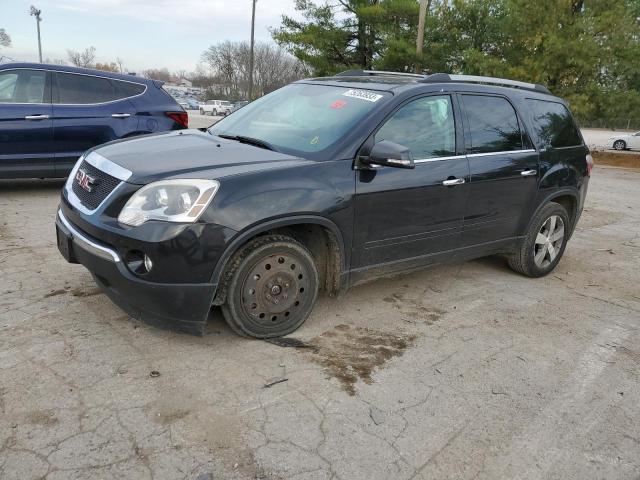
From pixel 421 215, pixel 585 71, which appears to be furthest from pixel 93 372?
pixel 585 71

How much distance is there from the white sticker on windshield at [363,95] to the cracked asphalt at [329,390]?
5.16 feet

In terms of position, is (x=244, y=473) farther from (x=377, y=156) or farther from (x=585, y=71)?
(x=585, y=71)

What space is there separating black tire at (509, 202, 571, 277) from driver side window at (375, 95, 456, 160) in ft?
4.81

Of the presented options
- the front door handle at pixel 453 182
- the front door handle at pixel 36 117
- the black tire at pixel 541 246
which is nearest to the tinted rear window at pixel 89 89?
the front door handle at pixel 36 117

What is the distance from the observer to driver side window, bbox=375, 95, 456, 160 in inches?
149

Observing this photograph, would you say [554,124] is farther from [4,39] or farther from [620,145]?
[4,39]

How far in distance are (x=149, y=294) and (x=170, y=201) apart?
1.75 ft

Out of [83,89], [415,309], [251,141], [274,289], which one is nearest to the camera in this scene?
[274,289]

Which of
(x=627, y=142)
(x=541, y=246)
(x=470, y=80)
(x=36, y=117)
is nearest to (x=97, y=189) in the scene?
(x=470, y=80)

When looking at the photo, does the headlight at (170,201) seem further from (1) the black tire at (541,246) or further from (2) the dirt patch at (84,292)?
(1) the black tire at (541,246)

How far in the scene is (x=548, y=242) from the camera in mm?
5234

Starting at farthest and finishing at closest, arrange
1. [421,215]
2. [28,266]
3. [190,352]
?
[28,266] → [421,215] → [190,352]

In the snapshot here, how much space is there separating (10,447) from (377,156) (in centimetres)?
251

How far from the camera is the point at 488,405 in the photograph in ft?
9.77
